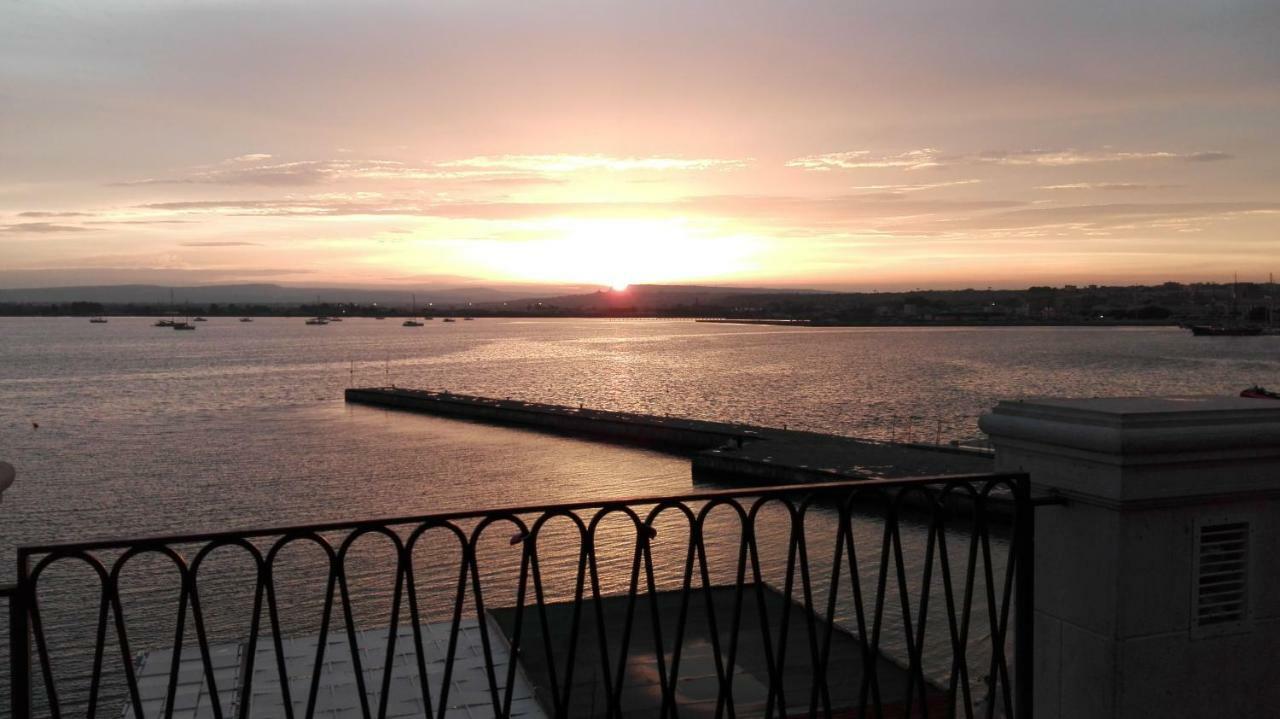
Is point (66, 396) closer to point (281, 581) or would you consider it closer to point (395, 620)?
point (281, 581)

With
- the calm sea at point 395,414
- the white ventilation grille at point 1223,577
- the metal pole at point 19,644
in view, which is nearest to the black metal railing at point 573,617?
the metal pole at point 19,644

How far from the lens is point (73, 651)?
59.0 feet

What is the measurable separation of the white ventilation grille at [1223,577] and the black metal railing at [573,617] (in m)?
0.66

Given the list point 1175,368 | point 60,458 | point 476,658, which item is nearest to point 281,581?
point 476,658

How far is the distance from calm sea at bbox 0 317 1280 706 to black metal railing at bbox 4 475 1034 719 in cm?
704

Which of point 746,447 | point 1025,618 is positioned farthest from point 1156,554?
point 746,447

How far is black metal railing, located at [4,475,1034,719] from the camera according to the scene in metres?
3.59

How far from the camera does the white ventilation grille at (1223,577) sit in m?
4.00

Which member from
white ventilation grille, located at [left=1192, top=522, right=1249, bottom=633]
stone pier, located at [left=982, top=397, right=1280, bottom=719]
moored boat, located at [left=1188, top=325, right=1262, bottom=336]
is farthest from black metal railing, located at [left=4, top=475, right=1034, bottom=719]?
moored boat, located at [left=1188, top=325, right=1262, bottom=336]

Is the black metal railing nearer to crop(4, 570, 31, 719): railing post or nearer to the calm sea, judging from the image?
crop(4, 570, 31, 719): railing post

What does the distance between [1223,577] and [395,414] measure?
58.4 m

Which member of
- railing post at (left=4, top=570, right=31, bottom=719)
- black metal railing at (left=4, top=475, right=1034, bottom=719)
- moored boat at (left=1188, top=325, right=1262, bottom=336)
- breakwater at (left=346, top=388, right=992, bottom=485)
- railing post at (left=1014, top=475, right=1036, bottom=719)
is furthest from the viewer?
moored boat at (left=1188, top=325, right=1262, bottom=336)

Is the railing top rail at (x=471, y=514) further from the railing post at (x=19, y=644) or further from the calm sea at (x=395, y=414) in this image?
the calm sea at (x=395, y=414)

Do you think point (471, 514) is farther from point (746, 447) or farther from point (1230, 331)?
point (1230, 331)
